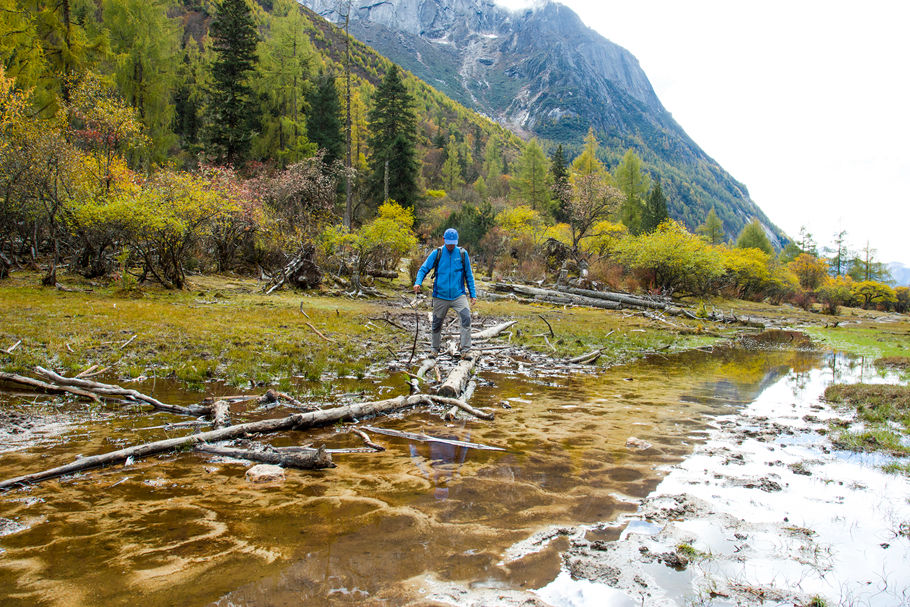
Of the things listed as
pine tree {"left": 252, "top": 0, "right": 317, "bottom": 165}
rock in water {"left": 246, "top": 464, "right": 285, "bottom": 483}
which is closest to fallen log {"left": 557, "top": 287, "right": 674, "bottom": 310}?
rock in water {"left": 246, "top": 464, "right": 285, "bottom": 483}

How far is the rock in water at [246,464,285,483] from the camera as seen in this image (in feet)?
11.3

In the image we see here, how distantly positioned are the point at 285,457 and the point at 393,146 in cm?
4389

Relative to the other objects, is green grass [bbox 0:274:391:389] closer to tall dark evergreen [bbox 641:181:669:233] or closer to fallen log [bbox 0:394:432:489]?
fallen log [bbox 0:394:432:489]

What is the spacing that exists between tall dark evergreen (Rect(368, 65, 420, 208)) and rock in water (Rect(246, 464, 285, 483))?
42269 mm

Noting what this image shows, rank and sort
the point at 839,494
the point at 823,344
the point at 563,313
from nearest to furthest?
1. the point at 839,494
2. the point at 823,344
3. the point at 563,313

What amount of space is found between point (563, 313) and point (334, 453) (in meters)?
18.2

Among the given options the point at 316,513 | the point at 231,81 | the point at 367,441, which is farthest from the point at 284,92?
the point at 316,513

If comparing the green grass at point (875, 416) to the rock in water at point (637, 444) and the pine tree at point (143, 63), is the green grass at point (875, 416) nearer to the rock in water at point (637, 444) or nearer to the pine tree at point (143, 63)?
the rock in water at point (637, 444)

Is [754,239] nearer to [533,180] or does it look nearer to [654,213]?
[654,213]

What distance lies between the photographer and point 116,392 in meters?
5.18

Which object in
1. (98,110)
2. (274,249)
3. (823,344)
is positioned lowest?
(823,344)

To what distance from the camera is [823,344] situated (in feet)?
53.9

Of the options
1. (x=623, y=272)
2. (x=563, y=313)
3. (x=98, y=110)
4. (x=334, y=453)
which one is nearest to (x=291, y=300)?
(x=98, y=110)

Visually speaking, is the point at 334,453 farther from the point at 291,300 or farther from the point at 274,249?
the point at 274,249
